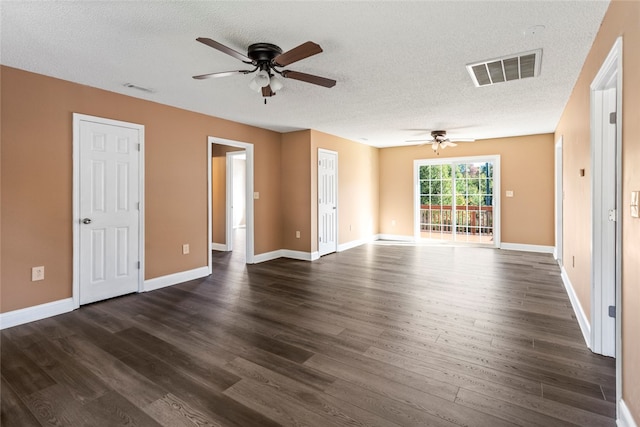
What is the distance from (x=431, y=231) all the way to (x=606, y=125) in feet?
19.5

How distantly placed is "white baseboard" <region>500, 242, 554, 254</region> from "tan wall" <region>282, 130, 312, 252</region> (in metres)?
4.35

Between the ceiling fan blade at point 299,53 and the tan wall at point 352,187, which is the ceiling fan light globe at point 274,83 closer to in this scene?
the ceiling fan blade at point 299,53

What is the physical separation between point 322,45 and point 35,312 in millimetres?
3729

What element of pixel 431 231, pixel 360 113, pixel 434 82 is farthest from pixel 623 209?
pixel 431 231

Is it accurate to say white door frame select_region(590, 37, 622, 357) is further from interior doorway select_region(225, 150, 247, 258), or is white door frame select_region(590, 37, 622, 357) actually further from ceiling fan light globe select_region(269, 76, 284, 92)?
interior doorway select_region(225, 150, 247, 258)

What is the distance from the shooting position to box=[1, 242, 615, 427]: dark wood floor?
184 cm

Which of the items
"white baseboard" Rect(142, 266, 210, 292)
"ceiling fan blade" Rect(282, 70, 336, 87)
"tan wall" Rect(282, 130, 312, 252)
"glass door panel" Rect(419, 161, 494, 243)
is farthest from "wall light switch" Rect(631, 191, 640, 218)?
"glass door panel" Rect(419, 161, 494, 243)

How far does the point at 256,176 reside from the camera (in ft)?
19.4

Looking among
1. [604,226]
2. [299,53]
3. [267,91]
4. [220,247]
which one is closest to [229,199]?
[220,247]

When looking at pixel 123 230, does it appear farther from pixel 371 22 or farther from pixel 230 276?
pixel 371 22

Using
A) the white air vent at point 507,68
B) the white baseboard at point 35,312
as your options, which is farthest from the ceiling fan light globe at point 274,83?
the white baseboard at point 35,312

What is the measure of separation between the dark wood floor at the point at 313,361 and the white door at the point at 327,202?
7.64 ft

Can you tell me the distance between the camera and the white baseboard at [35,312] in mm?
3053

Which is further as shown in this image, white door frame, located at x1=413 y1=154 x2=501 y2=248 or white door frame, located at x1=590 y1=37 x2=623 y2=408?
white door frame, located at x1=413 y1=154 x2=501 y2=248
